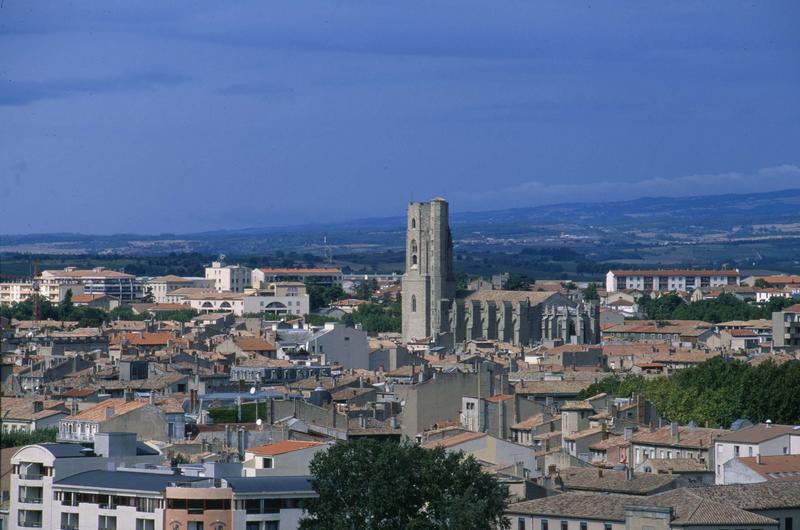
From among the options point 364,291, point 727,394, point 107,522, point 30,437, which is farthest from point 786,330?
point 364,291

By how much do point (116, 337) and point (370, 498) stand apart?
6288 cm

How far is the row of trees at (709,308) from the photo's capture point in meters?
131

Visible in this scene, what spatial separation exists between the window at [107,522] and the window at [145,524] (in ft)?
1.45

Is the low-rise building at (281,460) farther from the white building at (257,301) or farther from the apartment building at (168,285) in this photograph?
the apartment building at (168,285)

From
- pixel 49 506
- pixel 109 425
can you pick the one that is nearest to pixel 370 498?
pixel 49 506

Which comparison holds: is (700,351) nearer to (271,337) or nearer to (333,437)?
(271,337)

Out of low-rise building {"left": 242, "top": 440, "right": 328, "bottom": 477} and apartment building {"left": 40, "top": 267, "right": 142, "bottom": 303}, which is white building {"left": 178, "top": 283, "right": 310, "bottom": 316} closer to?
apartment building {"left": 40, "top": 267, "right": 142, "bottom": 303}

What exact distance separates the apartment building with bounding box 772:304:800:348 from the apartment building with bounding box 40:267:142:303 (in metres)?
85.8

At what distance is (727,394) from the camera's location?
56.3 metres

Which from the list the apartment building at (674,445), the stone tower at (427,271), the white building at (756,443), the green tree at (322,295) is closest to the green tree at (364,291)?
the green tree at (322,295)

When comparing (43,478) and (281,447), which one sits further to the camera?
(281,447)

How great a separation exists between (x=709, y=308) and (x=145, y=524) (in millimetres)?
105500

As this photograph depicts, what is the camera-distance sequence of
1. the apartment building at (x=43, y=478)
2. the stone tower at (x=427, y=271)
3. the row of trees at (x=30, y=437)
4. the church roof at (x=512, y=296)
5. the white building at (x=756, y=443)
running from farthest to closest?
the stone tower at (x=427, y=271) < the church roof at (x=512, y=296) < the row of trees at (x=30, y=437) < the white building at (x=756, y=443) < the apartment building at (x=43, y=478)

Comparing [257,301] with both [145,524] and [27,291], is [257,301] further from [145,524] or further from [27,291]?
[145,524]
